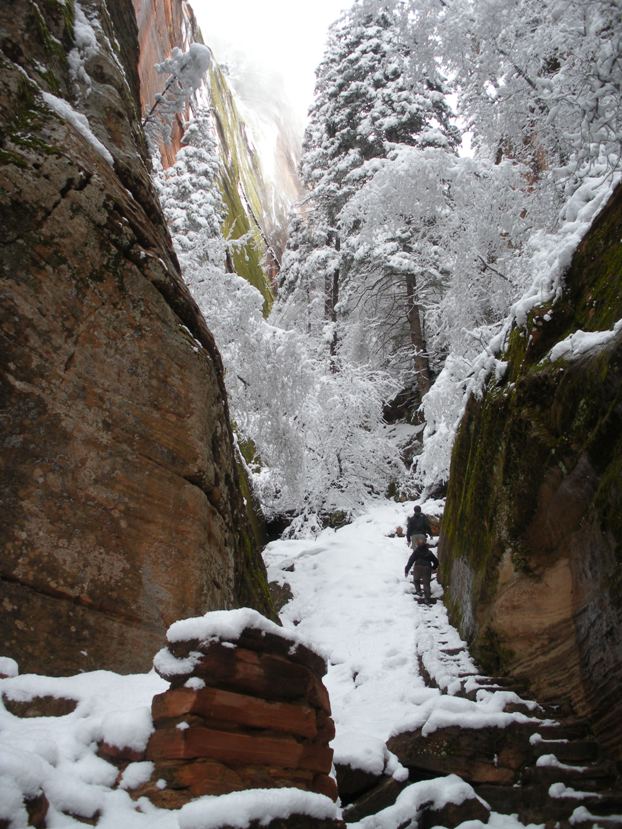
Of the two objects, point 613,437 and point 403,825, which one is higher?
point 613,437

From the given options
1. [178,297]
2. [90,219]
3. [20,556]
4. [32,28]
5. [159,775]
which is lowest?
[159,775]

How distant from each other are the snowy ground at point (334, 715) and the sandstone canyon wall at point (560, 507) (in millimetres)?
756

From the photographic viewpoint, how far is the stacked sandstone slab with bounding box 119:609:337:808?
118 inches

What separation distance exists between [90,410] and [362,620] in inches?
243

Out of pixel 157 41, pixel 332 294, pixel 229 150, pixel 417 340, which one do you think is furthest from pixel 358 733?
pixel 229 150

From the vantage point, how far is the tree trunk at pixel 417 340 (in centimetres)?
1841

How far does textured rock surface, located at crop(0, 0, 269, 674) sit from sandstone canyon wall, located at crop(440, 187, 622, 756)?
9.17ft

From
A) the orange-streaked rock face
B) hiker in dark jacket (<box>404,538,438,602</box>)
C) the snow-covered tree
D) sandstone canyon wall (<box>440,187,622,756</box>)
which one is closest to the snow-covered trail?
hiker in dark jacket (<box>404,538,438,602</box>)

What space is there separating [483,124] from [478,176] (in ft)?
8.59

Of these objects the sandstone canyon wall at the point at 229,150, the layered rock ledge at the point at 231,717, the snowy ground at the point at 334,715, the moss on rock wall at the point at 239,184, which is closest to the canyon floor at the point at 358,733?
the snowy ground at the point at 334,715

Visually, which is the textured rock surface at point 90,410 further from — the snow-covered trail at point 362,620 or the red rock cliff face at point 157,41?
the red rock cliff face at point 157,41

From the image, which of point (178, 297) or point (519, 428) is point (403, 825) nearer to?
point (519, 428)

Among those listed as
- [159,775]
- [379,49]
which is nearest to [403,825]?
[159,775]

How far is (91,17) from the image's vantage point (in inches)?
290
